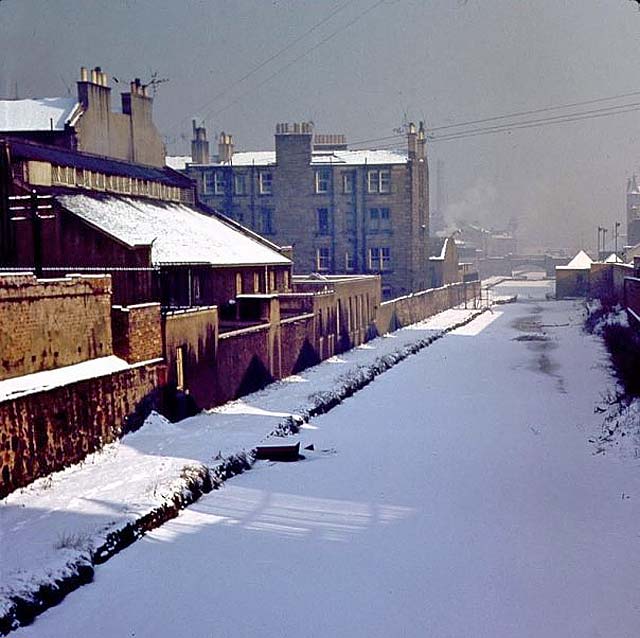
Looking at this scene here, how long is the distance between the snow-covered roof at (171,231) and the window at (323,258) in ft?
71.3

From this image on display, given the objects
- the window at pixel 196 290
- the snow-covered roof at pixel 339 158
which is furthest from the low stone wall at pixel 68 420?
the snow-covered roof at pixel 339 158

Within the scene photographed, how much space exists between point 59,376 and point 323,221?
46.7 meters

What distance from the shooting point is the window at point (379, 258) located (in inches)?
2446

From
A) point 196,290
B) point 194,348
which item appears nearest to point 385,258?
point 196,290

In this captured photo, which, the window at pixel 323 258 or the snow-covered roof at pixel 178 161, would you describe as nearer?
the window at pixel 323 258

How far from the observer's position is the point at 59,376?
55.4ft

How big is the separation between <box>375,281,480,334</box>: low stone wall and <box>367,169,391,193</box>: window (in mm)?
8054

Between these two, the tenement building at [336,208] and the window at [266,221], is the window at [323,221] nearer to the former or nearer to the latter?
the tenement building at [336,208]

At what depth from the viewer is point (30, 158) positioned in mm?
26734

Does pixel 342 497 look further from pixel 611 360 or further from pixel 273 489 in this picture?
pixel 611 360

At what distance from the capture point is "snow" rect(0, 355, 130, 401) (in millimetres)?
15281

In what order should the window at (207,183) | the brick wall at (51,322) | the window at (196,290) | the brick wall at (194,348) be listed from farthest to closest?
the window at (207,183), the window at (196,290), the brick wall at (194,348), the brick wall at (51,322)

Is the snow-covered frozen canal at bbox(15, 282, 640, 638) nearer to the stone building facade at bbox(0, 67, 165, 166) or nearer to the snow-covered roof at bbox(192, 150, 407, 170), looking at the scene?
the stone building facade at bbox(0, 67, 165, 166)

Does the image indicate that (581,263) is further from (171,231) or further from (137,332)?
(137,332)
